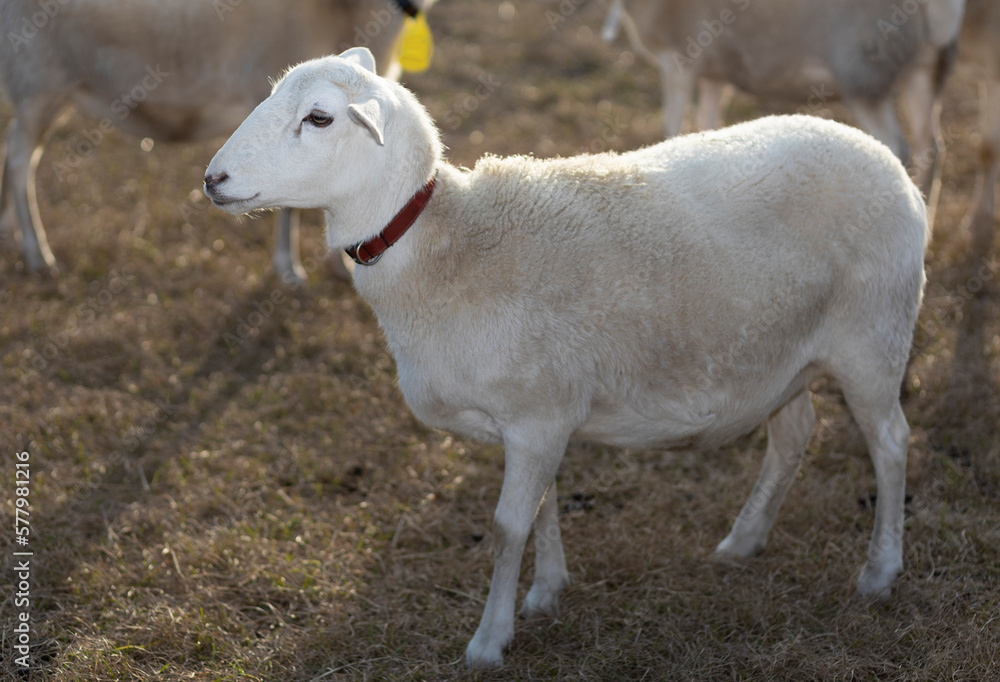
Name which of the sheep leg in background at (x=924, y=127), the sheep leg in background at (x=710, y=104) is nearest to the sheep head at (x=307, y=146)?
the sheep leg in background at (x=924, y=127)

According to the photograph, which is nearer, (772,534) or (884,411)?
(884,411)

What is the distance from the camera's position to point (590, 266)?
8.90 feet

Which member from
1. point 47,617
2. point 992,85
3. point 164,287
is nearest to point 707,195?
point 47,617

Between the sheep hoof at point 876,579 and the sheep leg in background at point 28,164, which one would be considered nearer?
the sheep hoof at point 876,579

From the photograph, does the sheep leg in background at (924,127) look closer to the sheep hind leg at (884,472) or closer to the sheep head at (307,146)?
the sheep hind leg at (884,472)

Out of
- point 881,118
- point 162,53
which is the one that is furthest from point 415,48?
point 881,118

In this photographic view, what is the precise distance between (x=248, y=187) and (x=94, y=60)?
3464 mm

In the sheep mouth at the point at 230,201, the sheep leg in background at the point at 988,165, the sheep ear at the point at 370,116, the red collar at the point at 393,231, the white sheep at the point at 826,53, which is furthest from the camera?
the sheep leg in background at the point at 988,165

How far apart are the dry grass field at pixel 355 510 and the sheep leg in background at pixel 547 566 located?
7 centimetres

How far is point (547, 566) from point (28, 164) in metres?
4.26

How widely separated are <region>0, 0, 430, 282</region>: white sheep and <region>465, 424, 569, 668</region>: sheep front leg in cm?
332

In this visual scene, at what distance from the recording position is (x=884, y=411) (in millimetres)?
3105

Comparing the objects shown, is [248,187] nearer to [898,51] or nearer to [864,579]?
[864,579]

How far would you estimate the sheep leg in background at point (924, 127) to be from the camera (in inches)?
208
